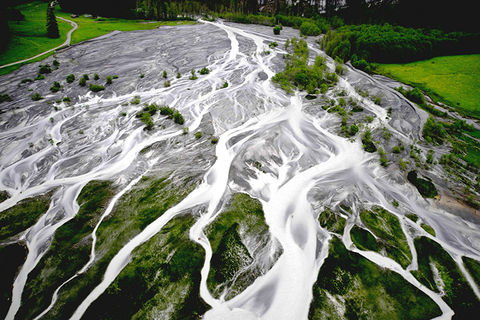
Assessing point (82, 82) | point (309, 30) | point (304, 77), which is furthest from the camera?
point (309, 30)

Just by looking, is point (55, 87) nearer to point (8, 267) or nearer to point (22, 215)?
point (22, 215)

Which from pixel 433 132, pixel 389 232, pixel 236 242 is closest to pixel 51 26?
pixel 236 242

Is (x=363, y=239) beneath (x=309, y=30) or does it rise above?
beneath

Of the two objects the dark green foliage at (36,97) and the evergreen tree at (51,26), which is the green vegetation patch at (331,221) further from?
the evergreen tree at (51,26)

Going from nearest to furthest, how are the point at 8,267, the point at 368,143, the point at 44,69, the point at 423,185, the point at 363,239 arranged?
the point at 8,267 → the point at 363,239 → the point at 423,185 → the point at 368,143 → the point at 44,69

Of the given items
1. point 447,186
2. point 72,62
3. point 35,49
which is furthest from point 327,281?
point 35,49

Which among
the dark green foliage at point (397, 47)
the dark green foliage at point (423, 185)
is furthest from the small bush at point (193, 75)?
the dark green foliage at point (423, 185)

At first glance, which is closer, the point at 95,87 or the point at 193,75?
the point at 95,87
